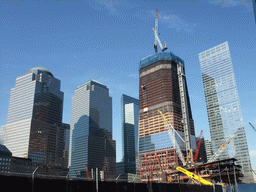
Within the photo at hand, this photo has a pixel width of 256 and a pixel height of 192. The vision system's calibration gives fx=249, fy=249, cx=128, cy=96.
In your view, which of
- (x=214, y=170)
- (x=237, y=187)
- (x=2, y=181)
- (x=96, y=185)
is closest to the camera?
(x=2, y=181)

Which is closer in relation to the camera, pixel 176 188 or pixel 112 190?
pixel 112 190

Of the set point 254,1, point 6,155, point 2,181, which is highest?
point 254,1

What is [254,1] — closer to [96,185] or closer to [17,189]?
[96,185]

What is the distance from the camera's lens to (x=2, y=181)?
22656 millimetres

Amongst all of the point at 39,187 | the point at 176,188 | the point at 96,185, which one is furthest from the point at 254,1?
the point at 39,187

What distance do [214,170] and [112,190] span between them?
398ft

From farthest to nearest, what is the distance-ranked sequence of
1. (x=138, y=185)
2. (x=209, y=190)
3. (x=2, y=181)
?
(x=209, y=190) → (x=138, y=185) → (x=2, y=181)

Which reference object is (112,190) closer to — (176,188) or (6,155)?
(176,188)

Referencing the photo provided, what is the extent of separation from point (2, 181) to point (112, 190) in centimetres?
1343

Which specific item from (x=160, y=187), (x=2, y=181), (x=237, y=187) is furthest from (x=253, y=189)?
(x=2, y=181)

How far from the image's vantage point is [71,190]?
2731cm

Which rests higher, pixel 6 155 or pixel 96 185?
pixel 6 155

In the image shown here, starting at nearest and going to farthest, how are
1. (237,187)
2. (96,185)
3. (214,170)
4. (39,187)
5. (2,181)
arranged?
(2,181), (39,187), (96,185), (237,187), (214,170)

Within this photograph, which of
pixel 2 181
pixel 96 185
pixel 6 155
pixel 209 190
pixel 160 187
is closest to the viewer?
pixel 2 181
